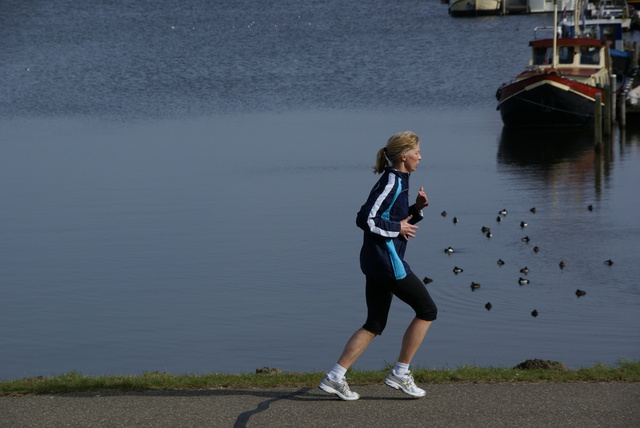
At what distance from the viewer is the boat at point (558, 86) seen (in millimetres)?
36281

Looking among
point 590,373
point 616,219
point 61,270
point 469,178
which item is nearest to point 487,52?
point 469,178

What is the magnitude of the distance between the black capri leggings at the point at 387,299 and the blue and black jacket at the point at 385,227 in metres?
0.11

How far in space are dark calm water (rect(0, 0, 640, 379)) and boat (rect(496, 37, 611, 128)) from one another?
3.33 ft

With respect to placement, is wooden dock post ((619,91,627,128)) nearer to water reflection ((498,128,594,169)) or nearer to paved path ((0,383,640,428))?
water reflection ((498,128,594,169))

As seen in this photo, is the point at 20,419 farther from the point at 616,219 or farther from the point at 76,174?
the point at 76,174

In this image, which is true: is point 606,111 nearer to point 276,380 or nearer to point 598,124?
point 598,124

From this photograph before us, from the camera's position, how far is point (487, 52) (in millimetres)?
66938

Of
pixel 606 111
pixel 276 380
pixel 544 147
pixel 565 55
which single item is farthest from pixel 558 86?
pixel 276 380

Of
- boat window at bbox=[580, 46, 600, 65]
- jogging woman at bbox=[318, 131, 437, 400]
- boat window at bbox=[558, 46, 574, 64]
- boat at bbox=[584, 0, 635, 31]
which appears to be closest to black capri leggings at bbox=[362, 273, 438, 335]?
jogging woman at bbox=[318, 131, 437, 400]

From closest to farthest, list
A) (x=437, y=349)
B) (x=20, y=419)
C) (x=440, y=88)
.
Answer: (x=20, y=419)
(x=437, y=349)
(x=440, y=88)

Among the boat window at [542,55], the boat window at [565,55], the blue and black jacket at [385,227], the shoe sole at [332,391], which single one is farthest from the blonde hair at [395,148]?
the boat window at [565,55]

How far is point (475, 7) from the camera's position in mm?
93750

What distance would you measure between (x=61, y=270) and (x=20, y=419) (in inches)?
464

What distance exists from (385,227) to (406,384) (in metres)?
1.13
